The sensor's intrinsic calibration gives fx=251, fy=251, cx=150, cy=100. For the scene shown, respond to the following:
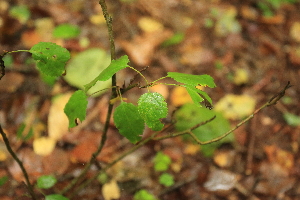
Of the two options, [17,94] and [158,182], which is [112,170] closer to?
[158,182]

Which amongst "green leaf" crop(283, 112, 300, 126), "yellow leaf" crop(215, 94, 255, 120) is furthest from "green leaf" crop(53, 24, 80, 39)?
"green leaf" crop(283, 112, 300, 126)

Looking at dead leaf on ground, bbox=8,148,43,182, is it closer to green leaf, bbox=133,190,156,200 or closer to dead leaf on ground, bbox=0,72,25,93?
dead leaf on ground, bbox=0,72,25,93

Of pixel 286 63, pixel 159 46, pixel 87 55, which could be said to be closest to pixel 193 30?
pixel 159 46

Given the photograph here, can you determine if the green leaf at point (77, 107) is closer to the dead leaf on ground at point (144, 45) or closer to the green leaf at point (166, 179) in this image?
the green leaf at point (166, 179)

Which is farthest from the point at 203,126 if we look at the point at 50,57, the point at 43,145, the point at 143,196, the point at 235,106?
the point at 50,57

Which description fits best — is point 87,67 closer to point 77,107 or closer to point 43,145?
point 43,145

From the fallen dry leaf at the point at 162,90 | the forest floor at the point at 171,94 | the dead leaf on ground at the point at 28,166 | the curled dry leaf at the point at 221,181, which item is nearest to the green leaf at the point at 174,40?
the forest floor at the point at 171,94

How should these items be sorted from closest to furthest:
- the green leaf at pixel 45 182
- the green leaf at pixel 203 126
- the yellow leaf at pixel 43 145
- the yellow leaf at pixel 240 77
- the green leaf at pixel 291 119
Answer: the green leaf at pixel 45 182 → the yellow leaf at pixel 43 145 → the green leaf at pixel 203 126 → the green leaf at pixel 291 119 → the yellow leaf at pixel 240 77
